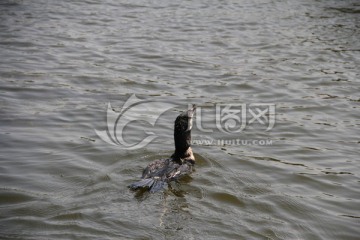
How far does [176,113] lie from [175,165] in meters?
2.29

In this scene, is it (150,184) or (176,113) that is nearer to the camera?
(150,184)

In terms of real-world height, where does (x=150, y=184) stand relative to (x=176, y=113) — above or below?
below

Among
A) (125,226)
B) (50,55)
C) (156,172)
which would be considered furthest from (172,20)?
(125,226)

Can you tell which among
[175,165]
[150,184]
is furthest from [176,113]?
[150,184]

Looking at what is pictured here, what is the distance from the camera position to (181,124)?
22.3 ft

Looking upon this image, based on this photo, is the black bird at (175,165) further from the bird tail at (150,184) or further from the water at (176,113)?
the water at (176,113)

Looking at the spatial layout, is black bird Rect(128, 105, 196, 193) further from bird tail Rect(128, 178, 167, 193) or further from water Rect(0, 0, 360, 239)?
water Rect(0, 0, 360, 239)

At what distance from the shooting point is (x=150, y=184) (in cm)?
593

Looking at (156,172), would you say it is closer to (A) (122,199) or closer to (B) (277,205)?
(A) (122,199)

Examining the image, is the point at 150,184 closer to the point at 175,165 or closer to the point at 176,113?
the point at 175,165

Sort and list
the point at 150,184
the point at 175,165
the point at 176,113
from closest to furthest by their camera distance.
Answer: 1. the point at 150,184
2. the point at 175,165
3. the point at 176,113

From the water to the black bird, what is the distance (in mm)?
149

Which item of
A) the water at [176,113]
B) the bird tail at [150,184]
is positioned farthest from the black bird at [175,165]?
the water at [176,113]

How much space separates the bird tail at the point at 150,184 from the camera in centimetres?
582
